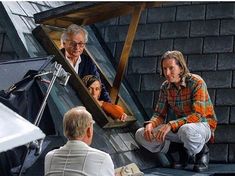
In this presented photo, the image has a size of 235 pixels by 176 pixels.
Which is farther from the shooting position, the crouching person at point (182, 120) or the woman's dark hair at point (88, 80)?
the woman's dark hair at point (88, 80)

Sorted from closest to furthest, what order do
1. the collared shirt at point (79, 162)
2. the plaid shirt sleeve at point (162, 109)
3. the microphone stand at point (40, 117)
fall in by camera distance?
the collared shirt at point (79, 162)
the microphone stand at point (40, 117)
the plaid shirt sleeve at point (162, 109)

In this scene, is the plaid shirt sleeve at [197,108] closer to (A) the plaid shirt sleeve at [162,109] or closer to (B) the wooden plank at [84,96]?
(A) the plaid shirt sleeve at [162,109]

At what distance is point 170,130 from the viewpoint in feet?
19.1

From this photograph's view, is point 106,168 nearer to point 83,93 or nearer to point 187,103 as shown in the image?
point 83,93

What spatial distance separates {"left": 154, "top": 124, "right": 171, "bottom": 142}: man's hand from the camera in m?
5.73

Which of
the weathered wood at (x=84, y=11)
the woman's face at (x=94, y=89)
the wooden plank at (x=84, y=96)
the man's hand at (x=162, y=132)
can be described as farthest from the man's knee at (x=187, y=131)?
the weathered wood at (x=84, y=11)

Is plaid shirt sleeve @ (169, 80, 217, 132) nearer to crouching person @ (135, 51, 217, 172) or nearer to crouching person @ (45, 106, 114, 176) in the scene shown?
crouching person @ (135, 51, 217, 172)

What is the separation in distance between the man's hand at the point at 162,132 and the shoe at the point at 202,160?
16.1 inches

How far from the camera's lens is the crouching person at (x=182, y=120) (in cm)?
577

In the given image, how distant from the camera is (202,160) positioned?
5.97 m

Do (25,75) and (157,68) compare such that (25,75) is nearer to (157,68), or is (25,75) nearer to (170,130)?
(170,130)

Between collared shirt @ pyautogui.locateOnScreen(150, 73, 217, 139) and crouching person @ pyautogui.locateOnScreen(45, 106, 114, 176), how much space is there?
6.60 ft

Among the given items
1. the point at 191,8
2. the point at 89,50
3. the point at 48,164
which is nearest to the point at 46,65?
the point at 48,164

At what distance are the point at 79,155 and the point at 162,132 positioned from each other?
199 centimetres
